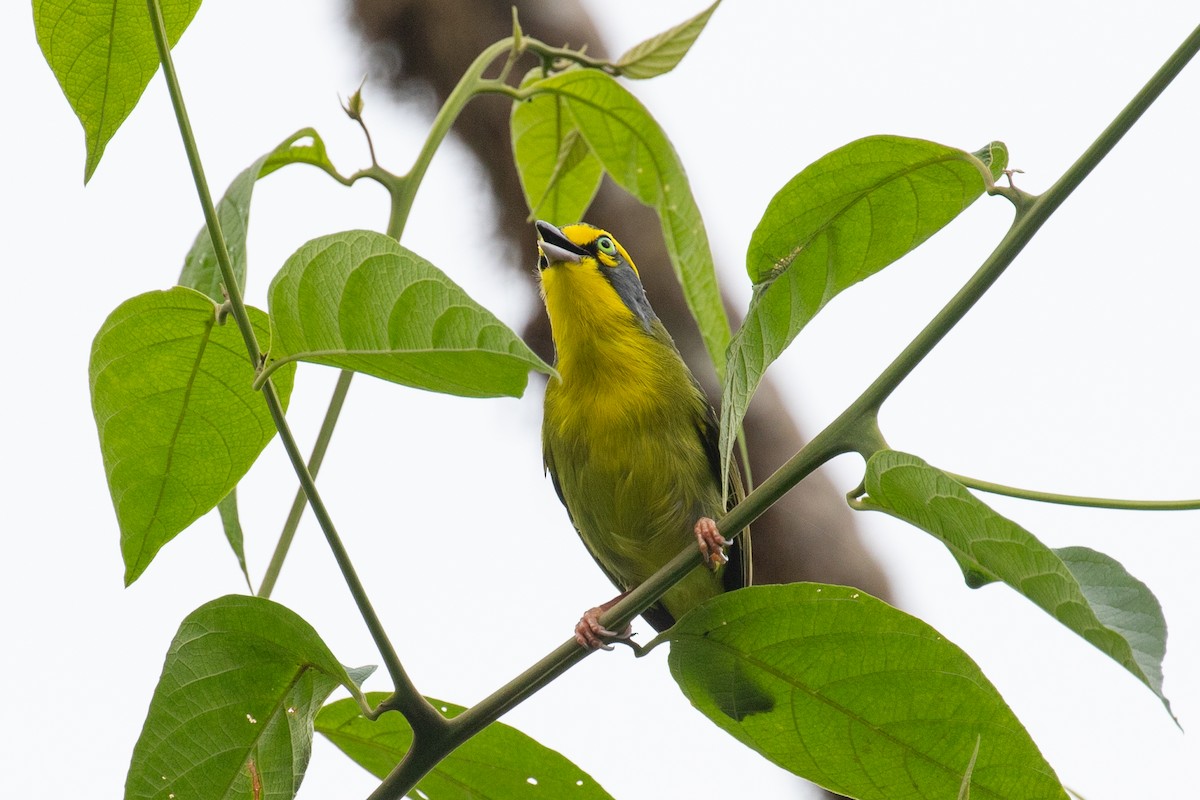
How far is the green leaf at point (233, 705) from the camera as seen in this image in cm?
134

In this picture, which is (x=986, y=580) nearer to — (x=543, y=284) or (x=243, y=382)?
(x=243, y=382)

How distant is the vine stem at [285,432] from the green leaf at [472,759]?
0.30 metres

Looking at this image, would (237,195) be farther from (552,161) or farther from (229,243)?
(552,161)

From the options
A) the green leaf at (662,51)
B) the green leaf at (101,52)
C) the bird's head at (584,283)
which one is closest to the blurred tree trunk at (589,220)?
the bird's head at (584,283)

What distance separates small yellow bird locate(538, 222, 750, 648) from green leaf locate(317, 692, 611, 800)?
105 centimetres

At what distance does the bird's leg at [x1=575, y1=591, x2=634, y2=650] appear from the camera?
146 cm

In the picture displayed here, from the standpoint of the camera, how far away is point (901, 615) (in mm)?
1317

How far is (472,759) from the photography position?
165cm

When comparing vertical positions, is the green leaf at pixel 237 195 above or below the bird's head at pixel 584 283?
below

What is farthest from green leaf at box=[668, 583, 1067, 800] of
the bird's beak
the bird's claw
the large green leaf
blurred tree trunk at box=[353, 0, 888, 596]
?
blurred tree trunk at box=[353, 0, 888, 596]

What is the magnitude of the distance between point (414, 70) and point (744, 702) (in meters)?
3.69

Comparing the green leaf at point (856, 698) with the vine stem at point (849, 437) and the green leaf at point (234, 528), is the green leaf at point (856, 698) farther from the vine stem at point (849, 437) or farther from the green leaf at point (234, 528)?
the green leaf at point (234, 528)

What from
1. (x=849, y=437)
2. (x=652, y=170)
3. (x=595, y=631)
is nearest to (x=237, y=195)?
(x=652, y=170)

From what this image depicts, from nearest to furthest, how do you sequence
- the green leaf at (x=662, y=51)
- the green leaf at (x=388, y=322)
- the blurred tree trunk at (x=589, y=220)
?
1. the green leaf at (x=388, y=322)
2. the green leaf at (x=662, y=51)
3. the blurred tree trunk at (x=589, y=220)
